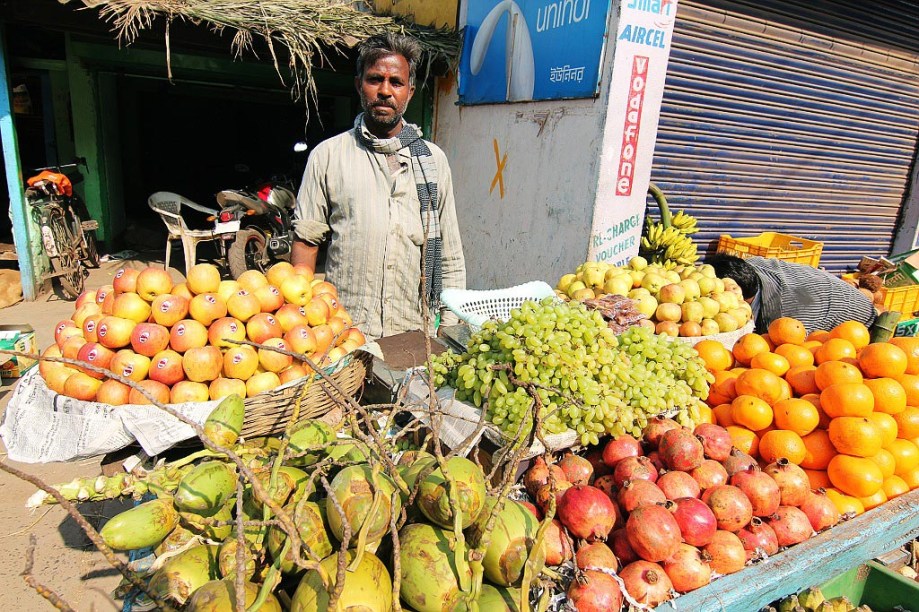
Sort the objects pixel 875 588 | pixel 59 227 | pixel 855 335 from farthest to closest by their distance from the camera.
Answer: pixel 59 227 < pixel 855 335 < pixel 875 588

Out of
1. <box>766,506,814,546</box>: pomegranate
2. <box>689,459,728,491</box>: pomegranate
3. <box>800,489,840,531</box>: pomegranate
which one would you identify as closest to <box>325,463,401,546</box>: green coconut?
<box>689,459,728,491</box>: pomegranate

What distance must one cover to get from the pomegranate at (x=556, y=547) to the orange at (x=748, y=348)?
1698 mm

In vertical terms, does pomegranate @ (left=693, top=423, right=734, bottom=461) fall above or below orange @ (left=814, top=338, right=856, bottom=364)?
below

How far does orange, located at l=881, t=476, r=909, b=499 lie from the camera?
2240mm

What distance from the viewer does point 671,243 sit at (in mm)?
4762

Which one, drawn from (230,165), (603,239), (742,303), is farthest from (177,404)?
(230,165)

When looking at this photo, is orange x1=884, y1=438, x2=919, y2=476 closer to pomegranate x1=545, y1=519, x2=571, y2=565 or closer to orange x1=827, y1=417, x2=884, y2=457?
orange x1=827, y1=417, x2=884, y2=457

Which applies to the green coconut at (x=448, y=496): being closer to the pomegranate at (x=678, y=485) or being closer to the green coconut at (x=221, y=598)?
the green coconut at (x=221, y=598)

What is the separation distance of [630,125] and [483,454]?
346cm

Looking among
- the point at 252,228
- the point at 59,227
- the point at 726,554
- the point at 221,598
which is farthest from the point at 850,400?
the point at 59,227

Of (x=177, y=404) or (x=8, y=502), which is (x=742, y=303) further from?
(x=8, y=502)

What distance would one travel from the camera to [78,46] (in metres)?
7.20

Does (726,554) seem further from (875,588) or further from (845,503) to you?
(875,588)

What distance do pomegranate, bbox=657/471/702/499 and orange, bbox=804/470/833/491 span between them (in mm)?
738
